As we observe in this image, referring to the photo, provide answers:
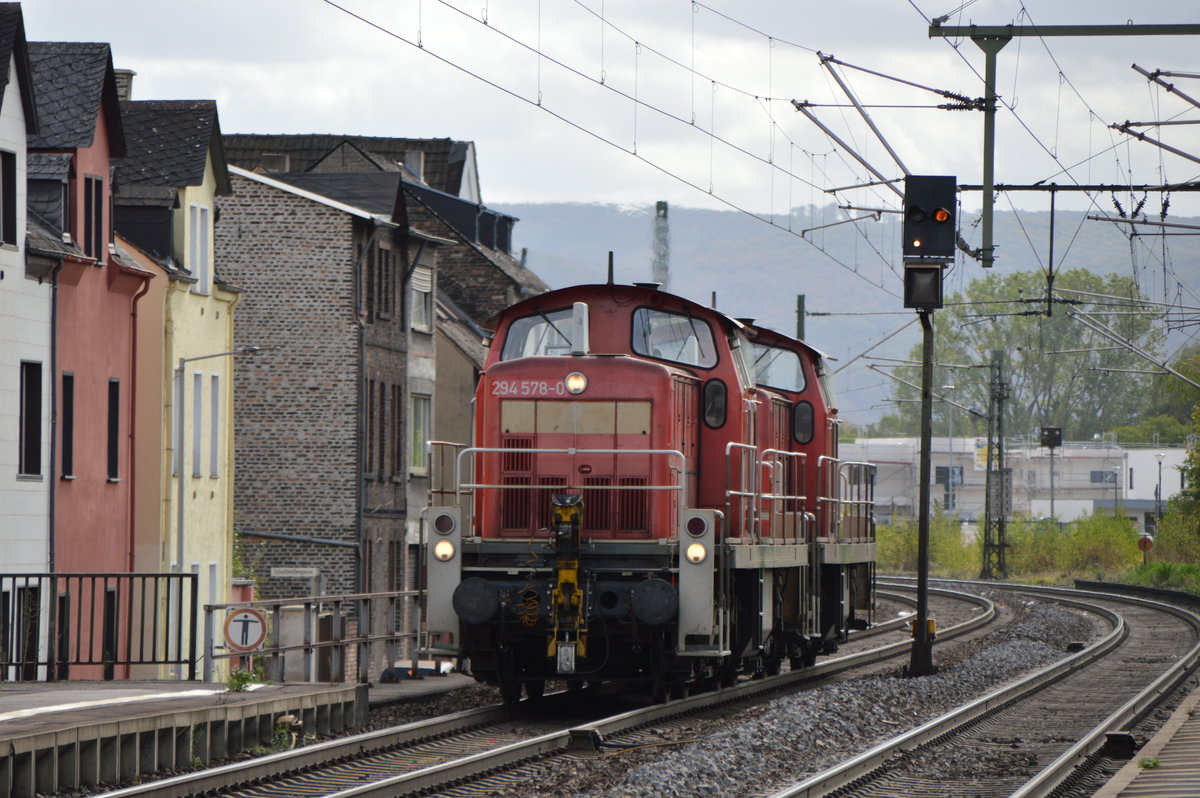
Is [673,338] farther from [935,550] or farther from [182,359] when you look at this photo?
[935,550]

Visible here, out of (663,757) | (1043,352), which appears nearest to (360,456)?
(663,757)

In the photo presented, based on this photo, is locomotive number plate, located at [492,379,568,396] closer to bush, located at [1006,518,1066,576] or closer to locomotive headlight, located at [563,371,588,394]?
locomotive headlight, located at [563,371,588,394]

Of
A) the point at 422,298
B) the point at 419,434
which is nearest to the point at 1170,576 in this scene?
the point at 419,434

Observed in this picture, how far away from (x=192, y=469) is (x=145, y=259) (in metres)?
3.99

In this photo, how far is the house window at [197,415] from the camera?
30.5 m

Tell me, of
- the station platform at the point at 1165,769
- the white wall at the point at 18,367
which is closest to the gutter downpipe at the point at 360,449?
the white wall at the point at 18,367

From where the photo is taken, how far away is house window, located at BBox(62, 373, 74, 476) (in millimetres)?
24050

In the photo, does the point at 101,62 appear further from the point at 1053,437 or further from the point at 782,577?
the point at 1053,437

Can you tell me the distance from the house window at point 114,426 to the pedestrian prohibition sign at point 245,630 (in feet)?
35.9

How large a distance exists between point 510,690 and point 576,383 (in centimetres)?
305

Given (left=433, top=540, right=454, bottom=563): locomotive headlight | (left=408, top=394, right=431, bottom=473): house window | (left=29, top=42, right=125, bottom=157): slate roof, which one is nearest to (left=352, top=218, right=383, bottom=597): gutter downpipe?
(left=408, top=394, right=431, bottom=473): house window

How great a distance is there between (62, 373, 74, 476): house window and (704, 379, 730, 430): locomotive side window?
34.4 feet

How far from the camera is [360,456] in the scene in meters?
37.2

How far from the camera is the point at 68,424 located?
2425 cm
